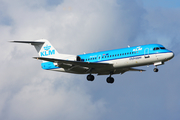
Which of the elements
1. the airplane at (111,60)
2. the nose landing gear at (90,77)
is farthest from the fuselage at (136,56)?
the nose landing gear at (90,77)

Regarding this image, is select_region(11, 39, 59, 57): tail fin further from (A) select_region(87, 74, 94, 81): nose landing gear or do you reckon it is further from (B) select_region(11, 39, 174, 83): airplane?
(A) select_region(87, 74, 94, 81): nose landing gear

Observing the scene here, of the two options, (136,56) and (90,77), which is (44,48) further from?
(136,56)

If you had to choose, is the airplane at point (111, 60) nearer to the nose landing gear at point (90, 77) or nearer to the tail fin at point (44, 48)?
the nose landing gear at point (90, 77)

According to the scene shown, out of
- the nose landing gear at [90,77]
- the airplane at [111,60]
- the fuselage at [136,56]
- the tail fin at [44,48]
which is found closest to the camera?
the fuselage at [136,56]

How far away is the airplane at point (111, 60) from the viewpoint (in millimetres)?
38350

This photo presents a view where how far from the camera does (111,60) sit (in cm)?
3969

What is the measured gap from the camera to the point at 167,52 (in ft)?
125

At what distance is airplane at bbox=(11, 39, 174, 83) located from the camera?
38350 mm

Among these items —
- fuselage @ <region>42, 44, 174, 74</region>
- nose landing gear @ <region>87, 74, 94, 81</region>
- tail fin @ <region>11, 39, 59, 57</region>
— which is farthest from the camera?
tail fin @ <region>11, 39, 59, 57</region>

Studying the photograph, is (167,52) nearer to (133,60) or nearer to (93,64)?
(133,60)

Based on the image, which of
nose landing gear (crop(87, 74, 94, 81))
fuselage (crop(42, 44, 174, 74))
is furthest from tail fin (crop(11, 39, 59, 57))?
fuselage (crop(42, 44, 174, 74))

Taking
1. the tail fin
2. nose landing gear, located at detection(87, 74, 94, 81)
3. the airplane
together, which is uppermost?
the tail fin

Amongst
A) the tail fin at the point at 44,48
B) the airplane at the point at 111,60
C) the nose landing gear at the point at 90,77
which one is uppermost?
the tail fin at the point at 44,48

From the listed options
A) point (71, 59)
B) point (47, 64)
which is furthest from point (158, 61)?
point (47, 64)
